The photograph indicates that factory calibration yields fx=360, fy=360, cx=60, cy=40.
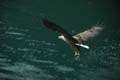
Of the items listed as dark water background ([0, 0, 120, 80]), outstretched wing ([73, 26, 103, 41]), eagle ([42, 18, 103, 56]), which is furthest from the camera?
dark water background ([0, 0, 120, 80])

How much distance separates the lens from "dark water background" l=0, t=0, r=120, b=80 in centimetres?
1415

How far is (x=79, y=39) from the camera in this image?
6.14 meters

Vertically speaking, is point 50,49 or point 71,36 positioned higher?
point 50,49

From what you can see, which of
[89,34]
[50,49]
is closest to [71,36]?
[89,34]

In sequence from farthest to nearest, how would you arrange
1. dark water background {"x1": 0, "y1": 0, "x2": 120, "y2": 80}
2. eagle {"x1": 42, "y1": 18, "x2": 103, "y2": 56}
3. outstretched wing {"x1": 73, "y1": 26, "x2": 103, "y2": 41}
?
dark water background {"x1": 0, "y1": 0, "x2": 120, "y2": 80}, outstretched wing {"x1": 73, "y1": 26, "x2": 103, "y2": 41}, eagle {"x1": 42, "y1": 18, "x2": 103, "y2": 56}

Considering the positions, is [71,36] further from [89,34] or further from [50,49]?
[50,49]

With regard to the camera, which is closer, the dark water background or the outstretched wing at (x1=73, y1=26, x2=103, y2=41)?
the outstretched wing at (x1=73, y1=26, x2=103, y2=41)

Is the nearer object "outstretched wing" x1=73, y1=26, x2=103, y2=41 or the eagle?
the eagle

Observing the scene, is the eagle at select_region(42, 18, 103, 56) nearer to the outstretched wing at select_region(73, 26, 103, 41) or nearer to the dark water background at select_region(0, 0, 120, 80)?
the outstretched wing at select_region(73, 26, 103, 41)

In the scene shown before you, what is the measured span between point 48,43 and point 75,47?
1280cm

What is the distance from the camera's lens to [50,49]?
17406 millimetres

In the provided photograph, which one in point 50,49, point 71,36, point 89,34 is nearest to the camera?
point 71,36

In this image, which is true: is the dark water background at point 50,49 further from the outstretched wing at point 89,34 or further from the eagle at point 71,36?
the eagle at point 71,36

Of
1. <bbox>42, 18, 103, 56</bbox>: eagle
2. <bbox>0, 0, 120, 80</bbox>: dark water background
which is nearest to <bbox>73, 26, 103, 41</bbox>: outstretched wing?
<bbox>42, 18, 103, 56</bbox>: eagle
